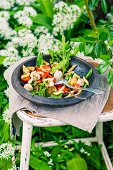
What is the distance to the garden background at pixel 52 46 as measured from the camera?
1798mm

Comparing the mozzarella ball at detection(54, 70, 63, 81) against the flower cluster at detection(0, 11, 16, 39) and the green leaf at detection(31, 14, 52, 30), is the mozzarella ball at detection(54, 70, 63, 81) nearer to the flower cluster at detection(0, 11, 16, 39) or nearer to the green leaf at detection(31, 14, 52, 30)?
the flower cluster at detection(0, 11, 16, 39)

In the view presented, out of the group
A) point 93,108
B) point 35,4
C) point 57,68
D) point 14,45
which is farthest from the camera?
point 35,4

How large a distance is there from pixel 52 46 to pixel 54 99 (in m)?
0.70

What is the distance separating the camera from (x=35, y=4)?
102 inches

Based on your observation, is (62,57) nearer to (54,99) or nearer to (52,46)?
(54,99)

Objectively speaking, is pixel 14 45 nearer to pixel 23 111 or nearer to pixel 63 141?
pixel 63 141

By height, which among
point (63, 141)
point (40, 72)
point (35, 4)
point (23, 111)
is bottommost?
point (63, 141)

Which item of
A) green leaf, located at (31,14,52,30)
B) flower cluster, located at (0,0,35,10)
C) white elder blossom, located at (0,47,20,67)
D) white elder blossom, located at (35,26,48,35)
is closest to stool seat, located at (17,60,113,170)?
white elder blossom, located at (0,47,20,67)

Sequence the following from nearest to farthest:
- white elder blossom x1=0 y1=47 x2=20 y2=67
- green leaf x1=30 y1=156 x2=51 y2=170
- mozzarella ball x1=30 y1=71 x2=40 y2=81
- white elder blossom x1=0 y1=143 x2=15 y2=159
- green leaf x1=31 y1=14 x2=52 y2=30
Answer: mozzarella ball x1=30 y1=71 x2=40 y2=81
white elder blossom x1=0 y1=143 x2=15 y2=159
green leaf x1=30 y1=156 x2=51 y2=170
white elder blossom x1=0 y1=47 x2=20 y2=67
green leaf x1=31 y1=14 x2=52 y2=30

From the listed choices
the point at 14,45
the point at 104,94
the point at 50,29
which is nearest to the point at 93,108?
the point at 104,94

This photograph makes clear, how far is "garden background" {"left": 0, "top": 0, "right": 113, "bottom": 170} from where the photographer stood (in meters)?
1.80

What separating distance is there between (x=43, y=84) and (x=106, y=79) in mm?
248

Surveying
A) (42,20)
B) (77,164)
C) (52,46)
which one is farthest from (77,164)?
(42,20)

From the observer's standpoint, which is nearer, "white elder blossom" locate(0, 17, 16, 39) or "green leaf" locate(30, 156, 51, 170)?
"green leaf" locate(30, 156, 51, 170)
